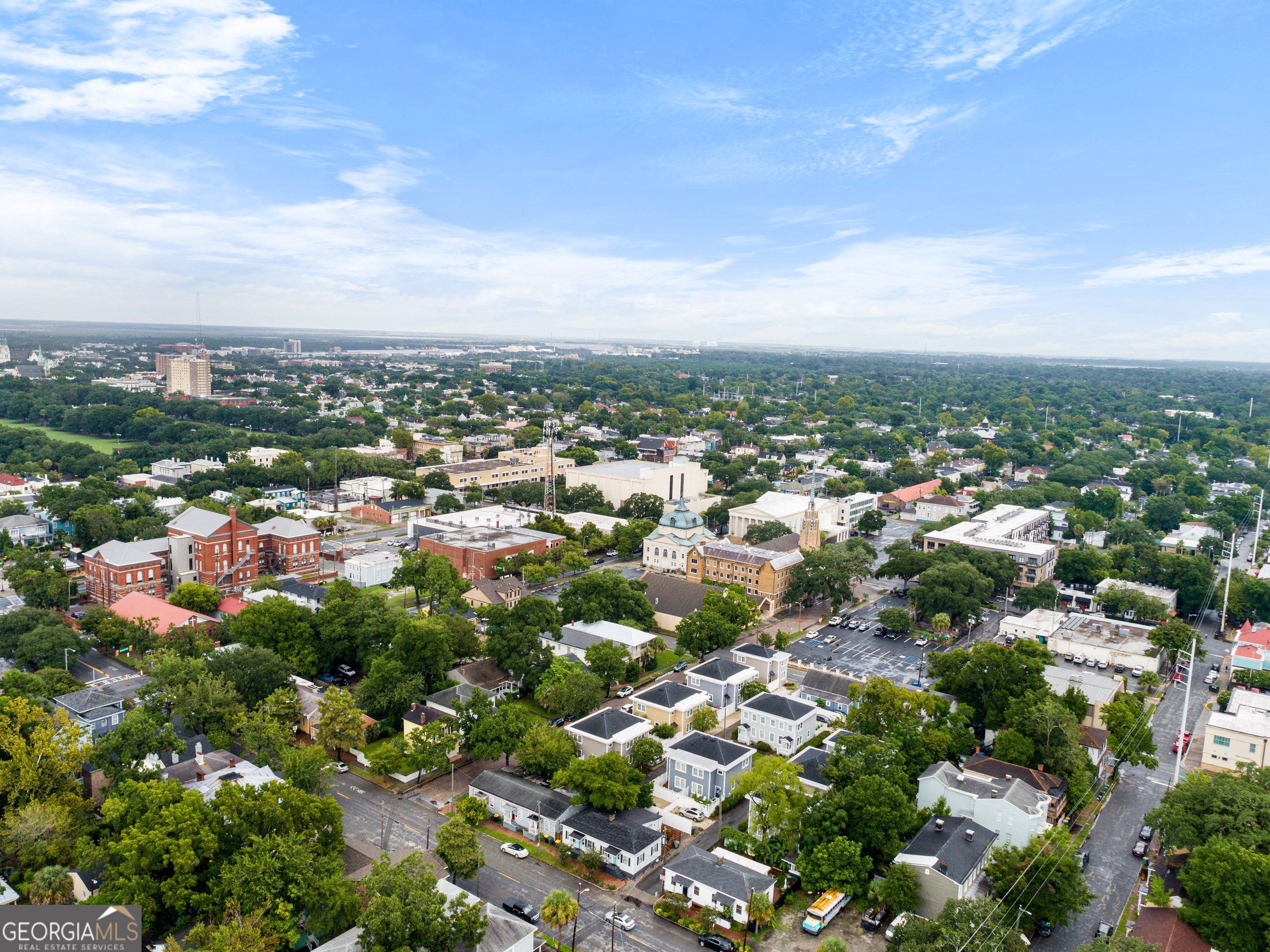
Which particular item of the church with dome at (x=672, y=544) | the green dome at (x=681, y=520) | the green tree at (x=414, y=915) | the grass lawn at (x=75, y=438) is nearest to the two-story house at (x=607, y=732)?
the green tree at (x=414, y=915)

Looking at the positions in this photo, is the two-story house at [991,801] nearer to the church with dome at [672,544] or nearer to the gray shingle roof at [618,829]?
the gray shingle roof at [618,829]

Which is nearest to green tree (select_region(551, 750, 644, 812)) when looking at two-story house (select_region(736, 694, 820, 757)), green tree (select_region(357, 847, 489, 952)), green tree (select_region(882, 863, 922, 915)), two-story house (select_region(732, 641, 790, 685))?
green tree (select_region(357, 847, 489, 952))

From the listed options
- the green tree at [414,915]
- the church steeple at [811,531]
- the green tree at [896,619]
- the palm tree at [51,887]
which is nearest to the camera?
the green tree at [414,915]

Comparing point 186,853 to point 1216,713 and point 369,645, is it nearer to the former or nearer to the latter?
point 369,645

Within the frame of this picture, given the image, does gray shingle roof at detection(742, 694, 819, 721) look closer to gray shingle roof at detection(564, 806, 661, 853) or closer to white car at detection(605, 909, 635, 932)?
gray shingle roof at detection(564, 806, 661, 853)

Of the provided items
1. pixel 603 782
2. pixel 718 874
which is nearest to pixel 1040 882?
pixel 718 874

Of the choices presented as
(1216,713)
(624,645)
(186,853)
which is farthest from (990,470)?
(186,853)
